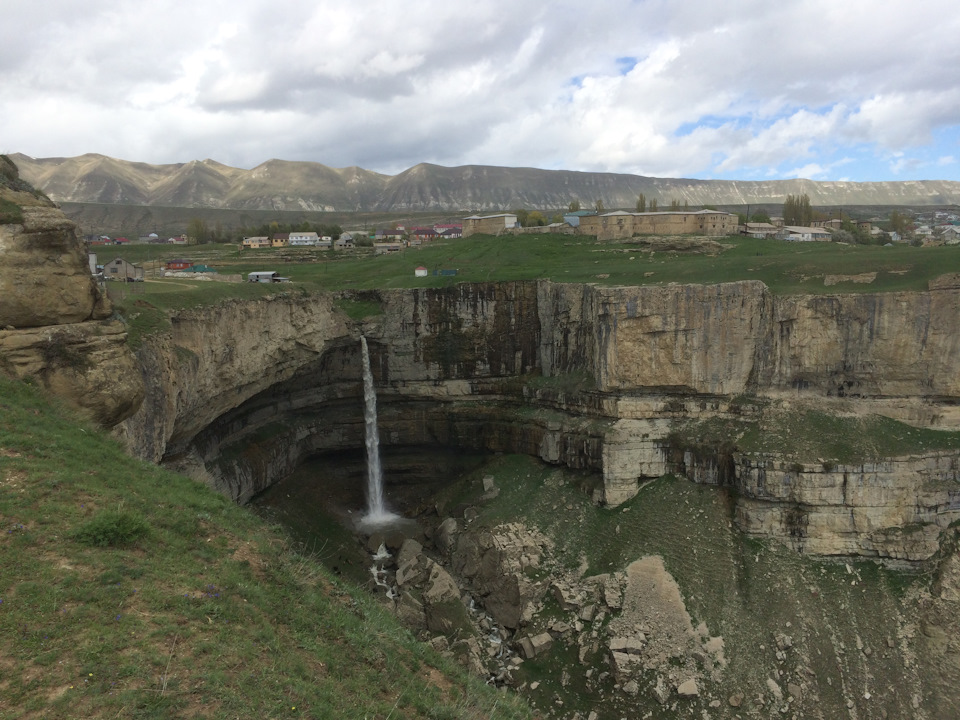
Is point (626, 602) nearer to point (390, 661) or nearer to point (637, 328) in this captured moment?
point (637, 328)

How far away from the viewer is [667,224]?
69625mm

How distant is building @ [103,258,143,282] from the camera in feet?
104

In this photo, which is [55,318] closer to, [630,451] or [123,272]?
[123,272]

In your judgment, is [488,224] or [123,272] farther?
[488,224]

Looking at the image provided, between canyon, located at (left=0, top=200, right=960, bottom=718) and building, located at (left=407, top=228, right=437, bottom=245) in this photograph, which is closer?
canyon, located at (left=0, top=200, right=960, bottom=718)

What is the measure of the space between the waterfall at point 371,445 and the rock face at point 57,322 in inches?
947

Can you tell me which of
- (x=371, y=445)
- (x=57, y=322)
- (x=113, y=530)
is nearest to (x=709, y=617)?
(x=371, y=445)

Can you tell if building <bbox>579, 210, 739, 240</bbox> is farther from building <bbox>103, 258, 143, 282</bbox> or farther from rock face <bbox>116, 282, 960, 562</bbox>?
building <bbox>103, 258, 143, 282</bbox>

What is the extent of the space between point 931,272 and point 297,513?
37.1m

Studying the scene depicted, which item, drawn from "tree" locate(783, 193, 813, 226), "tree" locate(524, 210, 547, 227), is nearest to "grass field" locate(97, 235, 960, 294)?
"tree" locate(524, 210, 547, 227)

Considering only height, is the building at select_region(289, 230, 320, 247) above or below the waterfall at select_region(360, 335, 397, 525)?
above

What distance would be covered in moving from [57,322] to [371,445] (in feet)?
85.1

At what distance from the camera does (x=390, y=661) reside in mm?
11641

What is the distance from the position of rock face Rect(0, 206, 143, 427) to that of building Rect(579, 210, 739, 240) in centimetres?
6031
